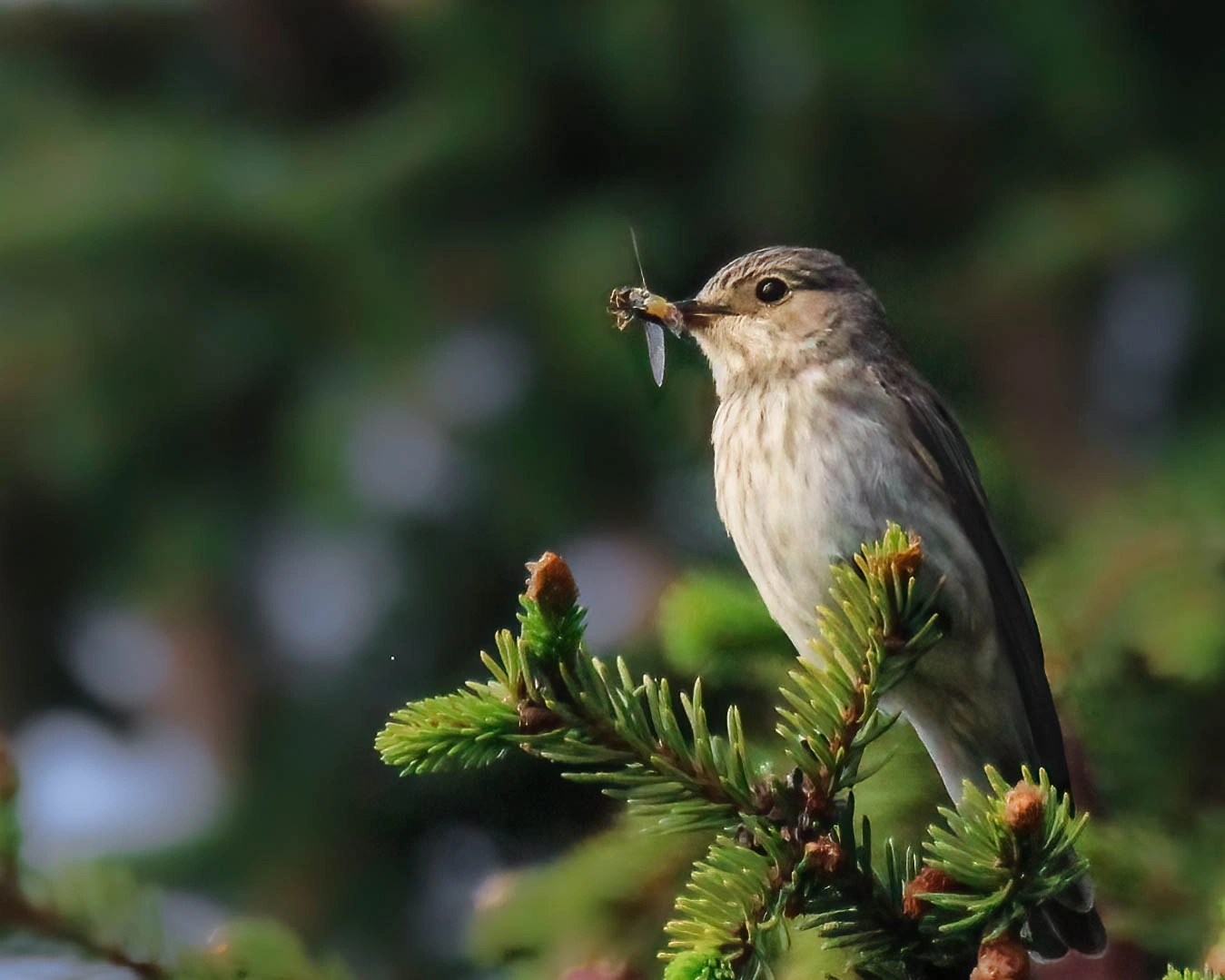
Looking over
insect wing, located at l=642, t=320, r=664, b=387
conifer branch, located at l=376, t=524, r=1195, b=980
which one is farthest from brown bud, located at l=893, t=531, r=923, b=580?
insect wing, located at l=642, t=320, r=664, b=387

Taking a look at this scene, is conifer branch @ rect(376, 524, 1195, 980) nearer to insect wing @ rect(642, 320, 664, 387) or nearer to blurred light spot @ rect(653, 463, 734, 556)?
insect wing @ rect(642, 320, 664, 387)

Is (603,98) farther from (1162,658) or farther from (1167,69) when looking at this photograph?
(1162,658)

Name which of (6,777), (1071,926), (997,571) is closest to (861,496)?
(997,571)

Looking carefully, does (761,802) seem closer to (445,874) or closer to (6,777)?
(6,777)

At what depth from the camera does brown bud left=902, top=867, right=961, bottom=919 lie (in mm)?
1521

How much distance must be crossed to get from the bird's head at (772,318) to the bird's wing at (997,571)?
17 centimetres

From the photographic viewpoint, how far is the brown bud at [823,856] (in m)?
1.49

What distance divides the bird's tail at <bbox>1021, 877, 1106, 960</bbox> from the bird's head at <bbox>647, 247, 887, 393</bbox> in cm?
91

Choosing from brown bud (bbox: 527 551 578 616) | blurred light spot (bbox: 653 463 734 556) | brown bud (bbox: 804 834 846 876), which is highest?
brown bud (bbox: 527 551 578 616)

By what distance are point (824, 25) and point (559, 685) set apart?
12.3 ft

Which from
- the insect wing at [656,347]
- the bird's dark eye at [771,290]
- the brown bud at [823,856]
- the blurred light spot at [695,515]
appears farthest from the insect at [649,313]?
the brown bud at [823,856]

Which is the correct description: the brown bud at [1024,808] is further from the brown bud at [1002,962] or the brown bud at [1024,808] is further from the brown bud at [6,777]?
the brown bud at [6,777]

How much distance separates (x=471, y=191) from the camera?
495 centimetres

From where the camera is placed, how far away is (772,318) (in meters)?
2.61
